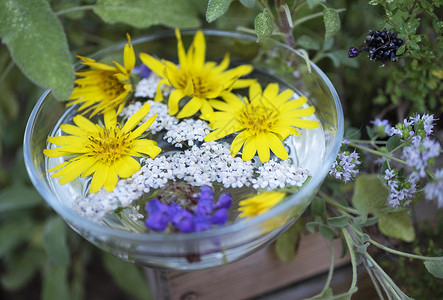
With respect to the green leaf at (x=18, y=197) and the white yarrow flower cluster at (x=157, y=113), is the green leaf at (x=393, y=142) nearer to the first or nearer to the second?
the white yarrow flower cluster at (x=157, y=113)

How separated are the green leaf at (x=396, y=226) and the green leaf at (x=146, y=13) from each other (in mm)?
378

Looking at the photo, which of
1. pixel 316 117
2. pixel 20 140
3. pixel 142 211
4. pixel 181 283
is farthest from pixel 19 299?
pixel 316 117

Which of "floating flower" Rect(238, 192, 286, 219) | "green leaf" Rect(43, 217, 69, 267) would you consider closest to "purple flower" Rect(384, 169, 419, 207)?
"floating flower" Rect(238, 192, 286, 219)

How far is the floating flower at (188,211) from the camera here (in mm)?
414

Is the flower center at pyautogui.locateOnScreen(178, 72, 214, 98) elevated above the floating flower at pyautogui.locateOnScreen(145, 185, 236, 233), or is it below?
above

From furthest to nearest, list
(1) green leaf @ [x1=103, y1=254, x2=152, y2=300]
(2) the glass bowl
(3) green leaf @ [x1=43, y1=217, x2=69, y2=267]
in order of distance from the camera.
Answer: (1) green leaf @ [x1=103, y1=254, x2=152, y2=300] → (3) green leaf @ [x1=43, y1=217, x2=69, y2=267] → (2) the glass bowl

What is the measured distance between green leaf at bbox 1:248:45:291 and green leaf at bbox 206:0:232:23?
2.18 feet

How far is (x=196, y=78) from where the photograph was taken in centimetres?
59

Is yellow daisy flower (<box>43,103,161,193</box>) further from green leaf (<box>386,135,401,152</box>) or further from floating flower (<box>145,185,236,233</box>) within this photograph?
green leaf (<box>386,135,401,152</box>)

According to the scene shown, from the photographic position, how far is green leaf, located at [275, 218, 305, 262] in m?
0.57

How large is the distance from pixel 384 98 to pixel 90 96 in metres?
0.43

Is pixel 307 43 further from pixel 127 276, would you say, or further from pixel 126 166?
pixel 127 276

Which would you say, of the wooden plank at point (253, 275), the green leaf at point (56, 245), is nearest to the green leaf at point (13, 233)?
the green leaf at point (56, 245)

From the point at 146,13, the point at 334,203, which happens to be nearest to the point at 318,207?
the point at 334,203
